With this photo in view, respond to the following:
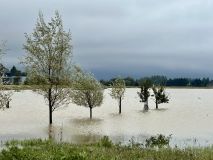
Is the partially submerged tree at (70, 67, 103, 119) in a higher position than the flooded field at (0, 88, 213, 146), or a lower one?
higher

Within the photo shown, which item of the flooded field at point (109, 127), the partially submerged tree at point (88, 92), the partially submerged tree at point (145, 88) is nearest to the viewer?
the flooded field at point (109, 127)

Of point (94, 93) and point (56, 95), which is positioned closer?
point (56, 95)

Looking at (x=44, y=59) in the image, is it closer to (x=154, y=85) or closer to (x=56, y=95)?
(x=56, y=95)

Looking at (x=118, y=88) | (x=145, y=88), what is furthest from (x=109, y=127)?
(x=145, y=88)

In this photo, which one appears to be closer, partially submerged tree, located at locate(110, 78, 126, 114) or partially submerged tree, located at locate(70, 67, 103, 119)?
partially submerged tree, located at locate(70, 67, 103, 119)

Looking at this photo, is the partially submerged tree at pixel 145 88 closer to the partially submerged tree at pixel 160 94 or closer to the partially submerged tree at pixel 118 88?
the partially submerged tree at pixel 160 94

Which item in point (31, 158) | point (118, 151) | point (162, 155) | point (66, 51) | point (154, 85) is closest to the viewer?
point (31, 158)

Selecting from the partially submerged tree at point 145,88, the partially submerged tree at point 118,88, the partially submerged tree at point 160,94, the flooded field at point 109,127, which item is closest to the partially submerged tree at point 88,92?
the flooded field at point 109,127

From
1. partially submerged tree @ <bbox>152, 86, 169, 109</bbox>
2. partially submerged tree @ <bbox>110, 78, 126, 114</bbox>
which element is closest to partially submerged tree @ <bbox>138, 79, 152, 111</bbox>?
partially submerged tree @ <bbox>152, 86, 169, 109</bbox>

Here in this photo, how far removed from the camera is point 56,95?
37094mm

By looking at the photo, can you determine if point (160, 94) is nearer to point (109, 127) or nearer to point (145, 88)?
point (145, 88)

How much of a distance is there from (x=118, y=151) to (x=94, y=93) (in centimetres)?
3767

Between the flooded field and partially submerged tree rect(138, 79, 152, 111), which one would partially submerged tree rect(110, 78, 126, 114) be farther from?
the flooded field

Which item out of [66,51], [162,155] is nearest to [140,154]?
[162,155]
